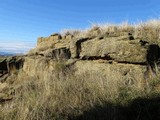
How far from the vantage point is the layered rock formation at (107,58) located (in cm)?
700

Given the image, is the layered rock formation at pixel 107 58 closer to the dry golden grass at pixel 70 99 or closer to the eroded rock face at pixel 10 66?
the eroded rock face at pixel 10 66

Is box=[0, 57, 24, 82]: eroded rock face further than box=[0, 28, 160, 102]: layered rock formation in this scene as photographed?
Yes

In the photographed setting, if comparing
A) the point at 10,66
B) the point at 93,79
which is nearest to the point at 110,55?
the point at 93,79

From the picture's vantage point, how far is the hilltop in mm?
4820

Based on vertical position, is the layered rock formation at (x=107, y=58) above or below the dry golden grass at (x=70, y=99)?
above

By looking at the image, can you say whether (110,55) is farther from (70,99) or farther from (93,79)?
(70,99)

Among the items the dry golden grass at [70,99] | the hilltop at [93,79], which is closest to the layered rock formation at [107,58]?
the hilltop at [93,79]

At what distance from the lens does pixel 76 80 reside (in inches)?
274

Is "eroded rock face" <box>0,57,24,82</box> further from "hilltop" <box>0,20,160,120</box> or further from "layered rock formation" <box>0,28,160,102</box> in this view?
"layered rock formation" <box>0,28,160,102</box>

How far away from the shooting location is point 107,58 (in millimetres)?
8117

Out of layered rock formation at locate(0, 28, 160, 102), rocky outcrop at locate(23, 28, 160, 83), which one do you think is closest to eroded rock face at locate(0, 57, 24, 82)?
layered rock formation at locate(0, 28, 160, 102)

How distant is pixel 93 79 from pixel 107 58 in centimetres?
168

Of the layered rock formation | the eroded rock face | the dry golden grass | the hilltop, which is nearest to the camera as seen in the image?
A: the dry golden grass

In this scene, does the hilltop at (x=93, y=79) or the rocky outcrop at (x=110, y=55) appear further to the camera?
the rocky outcrop at (x=110, y=55)
